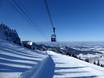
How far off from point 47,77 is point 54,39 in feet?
29.9

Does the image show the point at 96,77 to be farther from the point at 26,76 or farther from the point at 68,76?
the point at 26,76

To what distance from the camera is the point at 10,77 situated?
12.9ft

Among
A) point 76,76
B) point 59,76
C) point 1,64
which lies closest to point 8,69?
point 1,64

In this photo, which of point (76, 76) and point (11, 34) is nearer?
point (76, 76)

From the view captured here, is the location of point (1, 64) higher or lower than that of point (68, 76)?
higher

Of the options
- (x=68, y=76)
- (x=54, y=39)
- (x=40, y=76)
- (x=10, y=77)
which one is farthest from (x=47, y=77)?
(x=54, y=39)

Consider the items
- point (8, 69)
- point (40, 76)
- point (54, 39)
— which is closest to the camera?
point (8, 69)

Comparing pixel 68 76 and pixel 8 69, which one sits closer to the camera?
pixel 8 69

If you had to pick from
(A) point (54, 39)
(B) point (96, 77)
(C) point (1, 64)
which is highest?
(A) point (54, 39)

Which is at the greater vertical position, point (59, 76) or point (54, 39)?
point (54, 39)

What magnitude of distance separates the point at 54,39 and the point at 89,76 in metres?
8.49

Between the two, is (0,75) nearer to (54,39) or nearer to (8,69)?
(8,69)

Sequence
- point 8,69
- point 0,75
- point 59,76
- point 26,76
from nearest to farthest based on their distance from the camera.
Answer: point 0,75
point 26,76
point 8,69
point 59,76

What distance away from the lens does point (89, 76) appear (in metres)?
5.74
